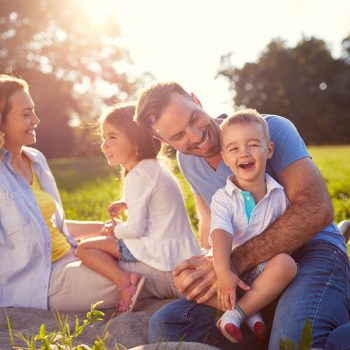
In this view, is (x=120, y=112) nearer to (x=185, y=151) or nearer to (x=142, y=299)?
(x=185, y=151)

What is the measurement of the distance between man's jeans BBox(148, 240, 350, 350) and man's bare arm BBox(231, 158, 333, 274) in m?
0.16

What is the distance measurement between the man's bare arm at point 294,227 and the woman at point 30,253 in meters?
1.20

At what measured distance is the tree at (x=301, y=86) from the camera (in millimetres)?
44656

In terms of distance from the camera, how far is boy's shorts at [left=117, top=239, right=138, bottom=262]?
407cm

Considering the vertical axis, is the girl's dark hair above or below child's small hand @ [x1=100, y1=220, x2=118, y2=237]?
above

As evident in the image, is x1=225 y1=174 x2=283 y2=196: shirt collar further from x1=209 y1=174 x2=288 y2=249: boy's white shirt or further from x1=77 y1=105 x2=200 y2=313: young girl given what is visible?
x1=77 y1=105 x2=200 y2=313: young girl

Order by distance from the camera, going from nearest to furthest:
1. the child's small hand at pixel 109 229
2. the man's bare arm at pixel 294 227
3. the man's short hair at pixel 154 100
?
the man's bare arm at pixel 294 227 → the man's short hair at pixel 154 100 → the child's small hand at pixel 109 229

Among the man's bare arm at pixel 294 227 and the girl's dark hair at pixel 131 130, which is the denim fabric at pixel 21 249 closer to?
the girl's dark hair at pixel 131 130

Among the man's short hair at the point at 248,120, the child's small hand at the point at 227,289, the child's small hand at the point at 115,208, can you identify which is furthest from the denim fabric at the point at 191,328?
the child's small hand at the point at 115,208

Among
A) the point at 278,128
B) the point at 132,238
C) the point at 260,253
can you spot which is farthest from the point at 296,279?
the point at 132,238

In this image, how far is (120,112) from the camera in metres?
4.10

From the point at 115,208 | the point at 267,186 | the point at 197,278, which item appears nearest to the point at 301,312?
the point at 197,278

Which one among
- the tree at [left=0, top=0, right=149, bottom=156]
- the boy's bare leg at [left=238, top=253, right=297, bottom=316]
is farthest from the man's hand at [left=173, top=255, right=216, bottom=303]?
the tree at [left=0, top=0, right=149, bottom=156]

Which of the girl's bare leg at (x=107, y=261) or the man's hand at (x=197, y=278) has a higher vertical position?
the man's hand at (x=197, y=278)
